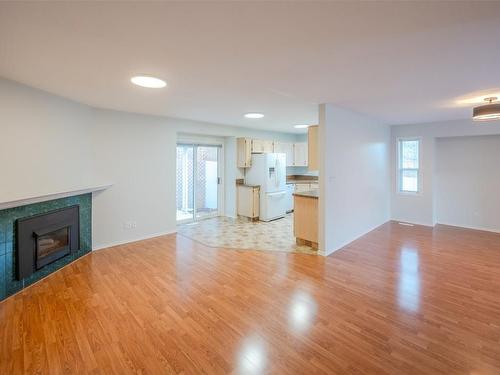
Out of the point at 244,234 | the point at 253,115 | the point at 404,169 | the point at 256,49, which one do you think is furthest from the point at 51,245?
the point at 404,169

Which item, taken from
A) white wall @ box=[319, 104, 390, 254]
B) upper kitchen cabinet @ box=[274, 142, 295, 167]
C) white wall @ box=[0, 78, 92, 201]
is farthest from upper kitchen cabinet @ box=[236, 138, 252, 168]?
white wall @ box=[0, 78, 92, 201]

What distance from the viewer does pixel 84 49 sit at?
2.07m

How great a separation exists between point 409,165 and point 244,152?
4.07 meters

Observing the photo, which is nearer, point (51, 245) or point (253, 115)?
point (51, 245)

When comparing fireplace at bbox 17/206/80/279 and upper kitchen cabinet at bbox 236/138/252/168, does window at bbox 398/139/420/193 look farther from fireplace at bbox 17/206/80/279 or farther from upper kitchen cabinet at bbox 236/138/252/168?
fireplace at bbox 17/206/80/279

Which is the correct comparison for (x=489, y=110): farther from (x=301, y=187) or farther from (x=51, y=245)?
(x=51, y=245)

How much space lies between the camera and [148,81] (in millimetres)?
2836

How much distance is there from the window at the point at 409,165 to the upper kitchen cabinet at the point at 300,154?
8.43 feet

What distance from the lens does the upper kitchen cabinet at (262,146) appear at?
6662 mm

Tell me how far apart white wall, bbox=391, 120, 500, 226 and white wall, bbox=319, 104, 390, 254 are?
0.45m

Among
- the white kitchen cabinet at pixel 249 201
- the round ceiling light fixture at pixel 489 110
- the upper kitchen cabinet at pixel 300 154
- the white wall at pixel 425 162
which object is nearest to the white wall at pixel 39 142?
the white kitchen cabinet at pixel 249 201

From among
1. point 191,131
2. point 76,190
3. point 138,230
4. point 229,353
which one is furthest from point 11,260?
point 191,131

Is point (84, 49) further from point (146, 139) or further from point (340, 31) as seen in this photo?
point (146, 139)

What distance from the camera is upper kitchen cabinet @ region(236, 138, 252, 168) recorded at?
6.51 metres
